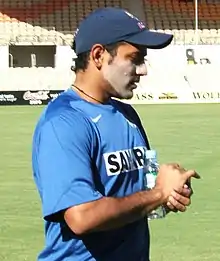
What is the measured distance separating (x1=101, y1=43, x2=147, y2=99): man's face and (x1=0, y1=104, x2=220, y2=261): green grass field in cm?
469

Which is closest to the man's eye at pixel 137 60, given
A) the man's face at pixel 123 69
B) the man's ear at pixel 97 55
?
the man's face at pixel 123 69

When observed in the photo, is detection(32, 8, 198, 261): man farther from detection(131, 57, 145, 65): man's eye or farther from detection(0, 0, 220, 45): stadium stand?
detection(0, 0, 220, 45): stadium stand

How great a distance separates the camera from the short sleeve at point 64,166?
3014 millimetres

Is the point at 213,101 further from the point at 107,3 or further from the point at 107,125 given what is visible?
the point at 107,125

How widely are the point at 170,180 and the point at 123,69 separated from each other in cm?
49

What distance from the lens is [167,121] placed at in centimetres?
2252

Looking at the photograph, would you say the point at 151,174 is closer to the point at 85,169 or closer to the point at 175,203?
the point at 175,203

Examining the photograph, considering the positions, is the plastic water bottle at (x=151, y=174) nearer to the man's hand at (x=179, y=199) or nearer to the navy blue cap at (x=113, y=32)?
the man's hand at (x=179, y=199)

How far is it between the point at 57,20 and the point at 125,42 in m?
38.7

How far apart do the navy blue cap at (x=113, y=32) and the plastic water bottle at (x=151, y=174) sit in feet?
1.53

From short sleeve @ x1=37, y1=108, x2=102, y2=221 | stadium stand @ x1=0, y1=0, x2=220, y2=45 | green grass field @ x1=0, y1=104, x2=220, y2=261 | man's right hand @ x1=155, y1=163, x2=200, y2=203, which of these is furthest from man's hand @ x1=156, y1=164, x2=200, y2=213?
stadium stand @ x1=0, y1=0, x2=220, y2=45

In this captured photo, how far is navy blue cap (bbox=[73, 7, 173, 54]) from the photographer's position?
10.5 ft

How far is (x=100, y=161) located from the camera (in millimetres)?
3184

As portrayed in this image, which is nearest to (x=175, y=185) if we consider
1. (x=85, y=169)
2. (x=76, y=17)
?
(x=85, y=169)
